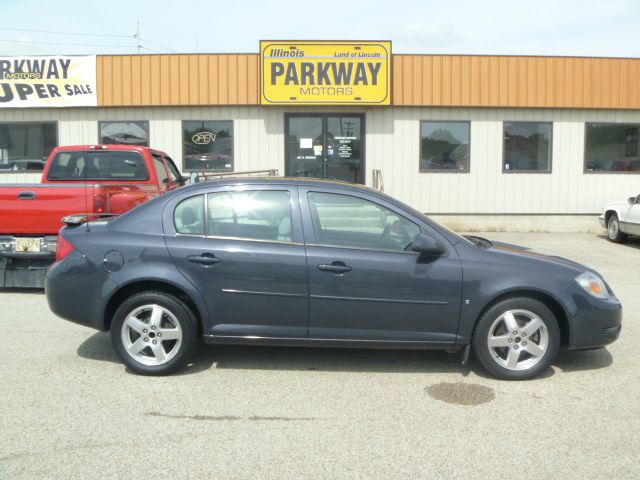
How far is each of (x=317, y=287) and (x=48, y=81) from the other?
41.5 feet

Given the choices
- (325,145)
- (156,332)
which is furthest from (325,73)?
(156,332)

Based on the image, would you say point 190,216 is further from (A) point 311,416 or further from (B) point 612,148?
(B) point 612,148

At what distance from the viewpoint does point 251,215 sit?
5.18 m

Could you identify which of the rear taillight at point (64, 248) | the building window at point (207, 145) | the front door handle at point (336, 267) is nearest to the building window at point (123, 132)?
the building window at point (207, 145)

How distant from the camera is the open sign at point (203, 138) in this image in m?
15.4

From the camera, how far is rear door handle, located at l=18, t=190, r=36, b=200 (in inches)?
311

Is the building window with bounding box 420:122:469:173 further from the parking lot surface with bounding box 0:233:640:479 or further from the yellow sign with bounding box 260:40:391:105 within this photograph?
the parking lot surface with bounding box 0:233:640:479

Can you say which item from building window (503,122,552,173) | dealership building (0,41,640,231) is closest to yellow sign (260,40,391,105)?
dealership building (0,41,640,231)

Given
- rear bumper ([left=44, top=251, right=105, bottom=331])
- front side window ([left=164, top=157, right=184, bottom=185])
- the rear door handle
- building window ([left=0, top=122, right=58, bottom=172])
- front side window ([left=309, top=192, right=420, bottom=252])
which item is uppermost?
building window ([left=0, top=122, right=58, bottom=172])

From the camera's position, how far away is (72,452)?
12.2 feet

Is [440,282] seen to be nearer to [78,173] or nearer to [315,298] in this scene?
[315,298]

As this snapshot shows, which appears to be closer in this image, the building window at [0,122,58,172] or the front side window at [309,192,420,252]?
the front side window at [309,192,420,252]

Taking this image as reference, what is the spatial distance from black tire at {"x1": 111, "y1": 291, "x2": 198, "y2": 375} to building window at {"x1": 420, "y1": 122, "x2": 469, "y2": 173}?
449 inches

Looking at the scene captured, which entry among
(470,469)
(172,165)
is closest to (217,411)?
(470,469)
